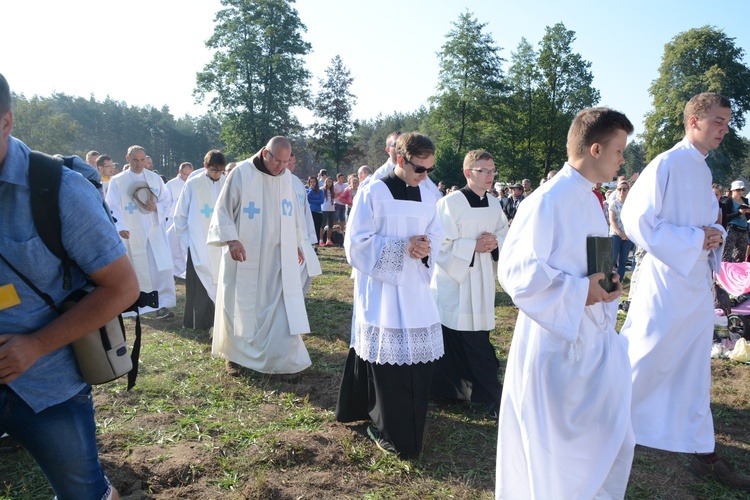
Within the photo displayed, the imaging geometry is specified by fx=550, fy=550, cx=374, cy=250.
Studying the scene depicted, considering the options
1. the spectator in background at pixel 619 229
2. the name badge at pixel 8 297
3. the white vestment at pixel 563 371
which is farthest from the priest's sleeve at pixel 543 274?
the spectator in background at pixel 619 229

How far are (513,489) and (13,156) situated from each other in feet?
8.16

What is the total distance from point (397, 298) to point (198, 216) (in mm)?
4521

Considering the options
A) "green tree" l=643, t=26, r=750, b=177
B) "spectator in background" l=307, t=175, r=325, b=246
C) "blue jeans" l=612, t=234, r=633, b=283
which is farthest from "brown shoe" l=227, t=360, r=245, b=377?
"green tree" l=643, t=26, r=750, b=177

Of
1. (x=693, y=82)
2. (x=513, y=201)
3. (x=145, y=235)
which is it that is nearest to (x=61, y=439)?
(x=145, y=235)

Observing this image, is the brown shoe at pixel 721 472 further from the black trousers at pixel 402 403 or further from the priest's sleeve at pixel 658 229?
the black trousers at pixel 402 403

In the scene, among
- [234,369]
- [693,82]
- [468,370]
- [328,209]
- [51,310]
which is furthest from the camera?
[693,82]

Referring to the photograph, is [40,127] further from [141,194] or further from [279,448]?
[279,448]

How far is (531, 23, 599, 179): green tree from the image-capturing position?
47156 mm

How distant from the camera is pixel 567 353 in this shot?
2.52 metres

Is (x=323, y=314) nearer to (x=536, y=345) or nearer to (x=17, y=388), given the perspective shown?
(x=536, y=345)

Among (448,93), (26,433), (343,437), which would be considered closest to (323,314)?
(343,437)

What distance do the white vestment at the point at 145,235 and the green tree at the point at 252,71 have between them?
3273cm

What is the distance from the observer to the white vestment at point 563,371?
246 centimetres

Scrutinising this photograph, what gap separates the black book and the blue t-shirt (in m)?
1.99
